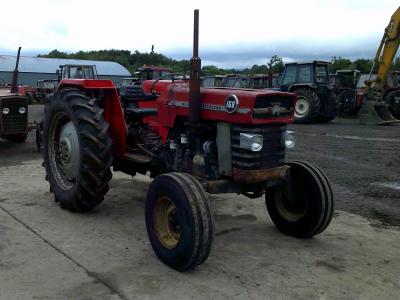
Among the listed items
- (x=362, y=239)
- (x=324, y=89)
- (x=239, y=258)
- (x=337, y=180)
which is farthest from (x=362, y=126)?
(x=239, y=258)

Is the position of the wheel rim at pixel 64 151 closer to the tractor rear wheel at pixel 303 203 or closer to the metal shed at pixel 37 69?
the tractor rear wheel at pixel 303 203

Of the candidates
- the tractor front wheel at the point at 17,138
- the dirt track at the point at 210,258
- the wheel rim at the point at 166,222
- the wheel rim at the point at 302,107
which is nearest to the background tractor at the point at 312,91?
the wheel rim at the point at 302,107

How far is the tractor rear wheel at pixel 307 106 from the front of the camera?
1606cm

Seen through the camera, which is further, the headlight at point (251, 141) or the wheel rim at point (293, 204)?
the wheel rim at point (293, 204)

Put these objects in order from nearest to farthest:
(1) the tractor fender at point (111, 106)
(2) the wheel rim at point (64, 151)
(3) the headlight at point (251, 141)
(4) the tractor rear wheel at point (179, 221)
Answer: (4) the tractor rear wheel at point (179, 221)
(3) the headlight at point (251, 141)
(2) the wheel rim at point (64, 151)
(1) the tractor fender at point (111, 106)

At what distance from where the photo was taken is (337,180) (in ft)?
24.2

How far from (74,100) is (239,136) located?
2.01 metres

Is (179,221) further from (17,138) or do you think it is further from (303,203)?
(17,138)

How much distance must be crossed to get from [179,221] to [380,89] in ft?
48.3

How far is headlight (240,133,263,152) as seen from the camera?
3957 mm

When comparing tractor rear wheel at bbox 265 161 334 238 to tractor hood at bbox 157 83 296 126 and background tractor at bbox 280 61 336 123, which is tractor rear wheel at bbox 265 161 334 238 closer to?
tractor hood at bbox 157 83 296 126

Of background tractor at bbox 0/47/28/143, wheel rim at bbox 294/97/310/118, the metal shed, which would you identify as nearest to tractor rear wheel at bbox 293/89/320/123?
wheel rim at bbox 294/97/310/118

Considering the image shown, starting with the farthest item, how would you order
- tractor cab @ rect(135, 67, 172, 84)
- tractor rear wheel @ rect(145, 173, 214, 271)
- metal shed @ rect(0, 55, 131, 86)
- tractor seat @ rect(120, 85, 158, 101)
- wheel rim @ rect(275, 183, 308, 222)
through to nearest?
metal shed @ rect(0, 55, 131, 86) → tractor cab @ rect(135, 67, 172, 84) → tractor seat @ rect(120, 85, 158, 101) → wheel rim @ rect(275, 183, 308, 222) → tractor rear wheel @ rect(145, 173, 214, 271)

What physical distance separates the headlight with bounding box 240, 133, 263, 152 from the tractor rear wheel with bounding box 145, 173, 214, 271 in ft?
1.82
